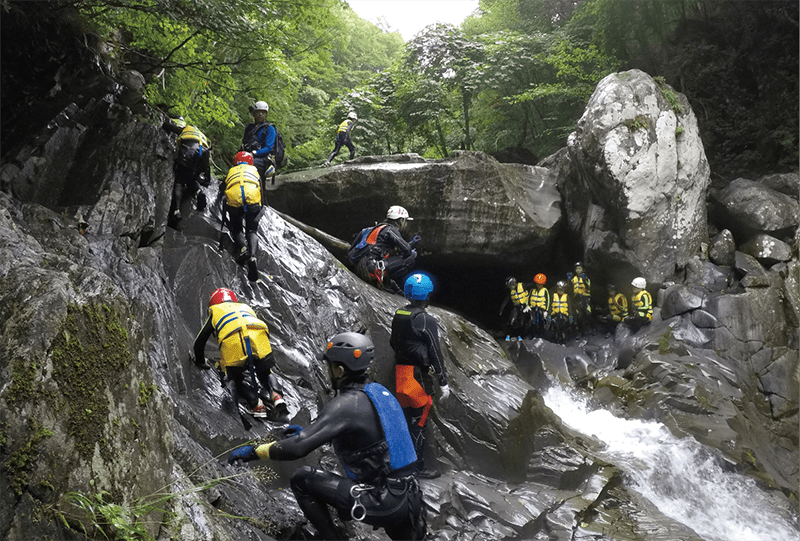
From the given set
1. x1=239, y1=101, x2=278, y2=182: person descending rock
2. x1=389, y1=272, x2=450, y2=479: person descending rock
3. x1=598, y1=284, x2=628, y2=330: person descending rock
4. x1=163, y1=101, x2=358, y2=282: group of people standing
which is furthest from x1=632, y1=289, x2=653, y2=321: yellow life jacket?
x1=239, y1=101, x2=278, y2=182: person descending rock

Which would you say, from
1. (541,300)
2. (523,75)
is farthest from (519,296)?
(523,75)

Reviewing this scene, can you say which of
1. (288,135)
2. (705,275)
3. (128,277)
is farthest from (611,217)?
(128,277)

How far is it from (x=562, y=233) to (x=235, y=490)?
47.6ft

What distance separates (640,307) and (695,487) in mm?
6361

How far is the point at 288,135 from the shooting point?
16.4m

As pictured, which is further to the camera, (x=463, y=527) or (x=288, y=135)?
(x=288, y=135)

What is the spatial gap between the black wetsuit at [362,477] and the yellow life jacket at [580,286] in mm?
13227

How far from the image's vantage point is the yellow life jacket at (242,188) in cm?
781

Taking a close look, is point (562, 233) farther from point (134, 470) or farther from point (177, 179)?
point (134, 470)

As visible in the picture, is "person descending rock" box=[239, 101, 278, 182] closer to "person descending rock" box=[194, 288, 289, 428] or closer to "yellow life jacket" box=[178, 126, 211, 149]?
"yellow life jacket" box=[178, 126, 211, 149]

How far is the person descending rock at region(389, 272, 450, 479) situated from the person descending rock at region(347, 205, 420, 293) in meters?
2.79

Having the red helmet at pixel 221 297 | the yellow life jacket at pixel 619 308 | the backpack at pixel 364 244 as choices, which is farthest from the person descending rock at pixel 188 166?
the yellow life jacket at pixel 619 308

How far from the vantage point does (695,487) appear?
920cm

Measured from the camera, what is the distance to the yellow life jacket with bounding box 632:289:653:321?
48.3 ft
